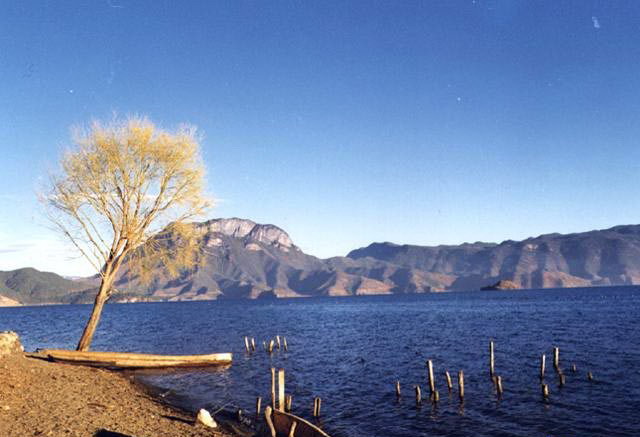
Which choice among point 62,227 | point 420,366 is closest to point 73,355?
point 62,227

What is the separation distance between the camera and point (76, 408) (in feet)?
58.5

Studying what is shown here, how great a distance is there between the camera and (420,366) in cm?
3675

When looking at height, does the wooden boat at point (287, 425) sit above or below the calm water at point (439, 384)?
above

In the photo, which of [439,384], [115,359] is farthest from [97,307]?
[439,384]

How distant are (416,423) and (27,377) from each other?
20.1 metres

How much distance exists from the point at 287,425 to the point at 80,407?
982cm

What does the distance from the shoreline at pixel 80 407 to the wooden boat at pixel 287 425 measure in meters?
3.13

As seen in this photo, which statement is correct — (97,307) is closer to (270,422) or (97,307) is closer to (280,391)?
(280,391)

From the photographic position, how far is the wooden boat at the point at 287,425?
13.3 metres

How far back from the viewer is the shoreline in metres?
15.0

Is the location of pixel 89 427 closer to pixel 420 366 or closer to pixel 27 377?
pixel 27 377

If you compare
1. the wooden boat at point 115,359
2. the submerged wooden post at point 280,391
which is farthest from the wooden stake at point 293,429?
the wooden boat at point 115,359

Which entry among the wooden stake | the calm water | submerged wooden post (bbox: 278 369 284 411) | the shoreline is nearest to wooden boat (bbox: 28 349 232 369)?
the calm water

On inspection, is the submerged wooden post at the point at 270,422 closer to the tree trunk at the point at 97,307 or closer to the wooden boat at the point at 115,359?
the wooden boat at the point at 115,359
